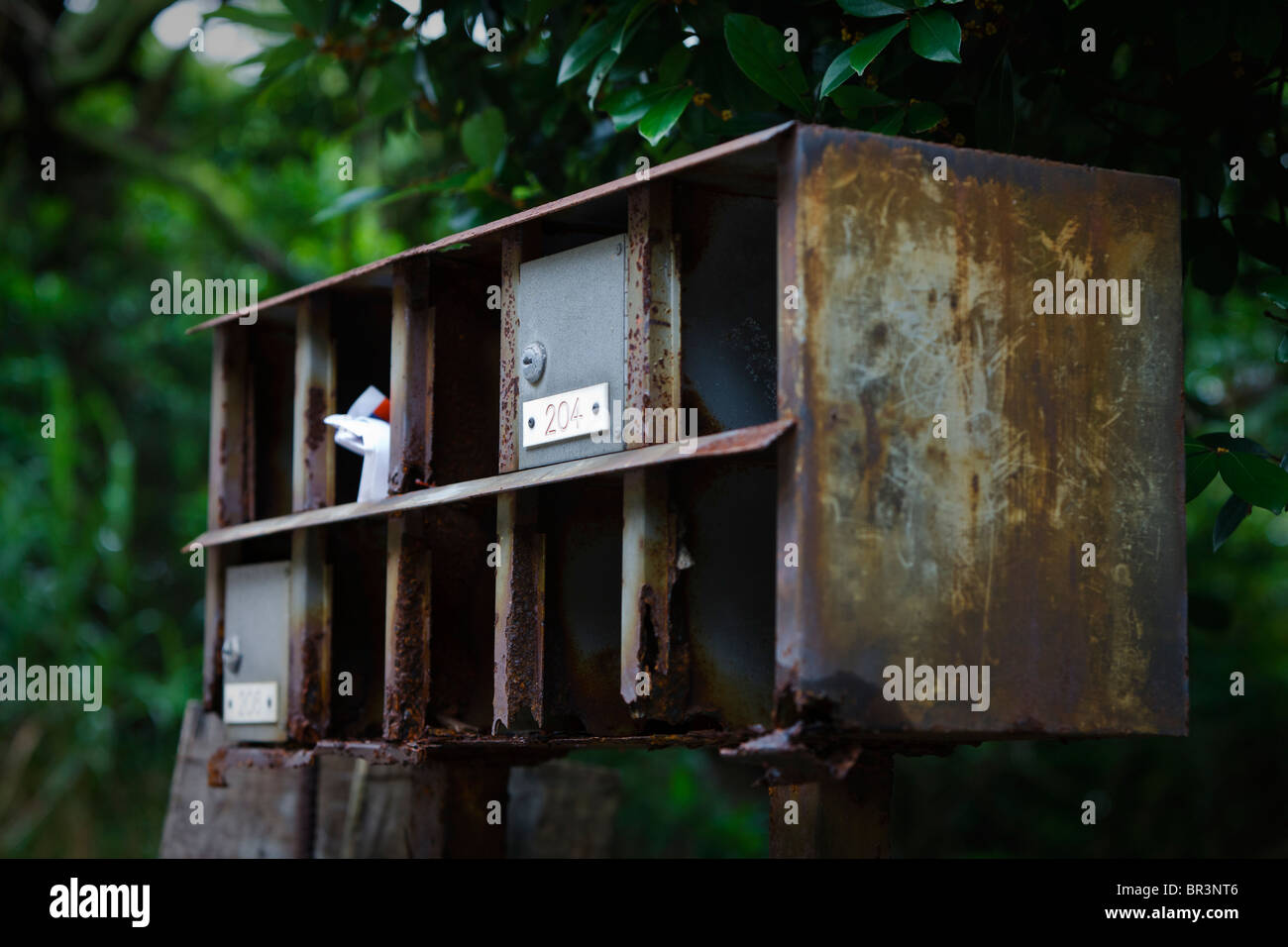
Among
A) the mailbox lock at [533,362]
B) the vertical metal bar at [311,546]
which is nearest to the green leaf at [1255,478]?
the mailbox lock at [533,362]

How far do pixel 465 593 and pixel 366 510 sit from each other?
1.68ft

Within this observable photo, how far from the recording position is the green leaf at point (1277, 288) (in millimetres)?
3639

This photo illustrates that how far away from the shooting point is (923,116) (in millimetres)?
3717

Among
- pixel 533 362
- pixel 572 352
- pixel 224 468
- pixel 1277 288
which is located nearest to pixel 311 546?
pixel 224 468

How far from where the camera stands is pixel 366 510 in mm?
4152

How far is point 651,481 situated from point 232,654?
6.86ft

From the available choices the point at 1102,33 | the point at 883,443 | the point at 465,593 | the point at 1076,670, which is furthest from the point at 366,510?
the point at 1102,33

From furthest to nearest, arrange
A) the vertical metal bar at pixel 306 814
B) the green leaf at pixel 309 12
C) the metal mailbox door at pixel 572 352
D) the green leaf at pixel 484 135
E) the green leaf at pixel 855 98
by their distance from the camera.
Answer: the vertical metal bar at pixel 306 814 → the green leaf at pixel 309 12 → the green leaf at pixel 484 135 → the green leaf at pixel 855 98 → the metal mailbox door at pixel 572 352

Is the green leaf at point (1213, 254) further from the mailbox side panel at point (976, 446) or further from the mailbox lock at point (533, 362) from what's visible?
the mailbox lock at point (533, 362)

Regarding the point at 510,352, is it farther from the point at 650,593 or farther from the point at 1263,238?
the point at 1263,238

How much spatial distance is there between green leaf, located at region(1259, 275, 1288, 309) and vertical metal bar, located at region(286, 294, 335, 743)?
266cm

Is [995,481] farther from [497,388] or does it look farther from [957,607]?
[497,388]

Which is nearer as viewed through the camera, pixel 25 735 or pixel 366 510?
pixel 366 510

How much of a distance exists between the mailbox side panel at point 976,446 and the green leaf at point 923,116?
47 cm
